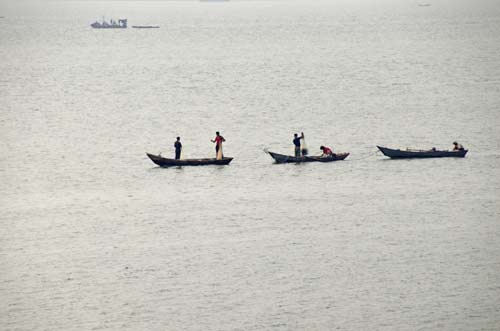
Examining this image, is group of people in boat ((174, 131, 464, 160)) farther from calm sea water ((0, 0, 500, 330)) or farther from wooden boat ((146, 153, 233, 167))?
calm sea water ((0, 0, 500, 330))

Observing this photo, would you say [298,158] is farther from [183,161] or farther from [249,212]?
[249,212]

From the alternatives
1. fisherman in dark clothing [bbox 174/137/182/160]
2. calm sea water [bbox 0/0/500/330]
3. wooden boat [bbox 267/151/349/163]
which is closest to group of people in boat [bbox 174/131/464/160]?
fisherman in dark clothing [bbox 174/137/182/160]

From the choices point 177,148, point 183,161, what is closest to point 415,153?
point 183,161

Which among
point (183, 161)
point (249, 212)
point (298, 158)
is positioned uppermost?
point (298, 158)

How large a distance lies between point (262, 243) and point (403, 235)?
5.73 m

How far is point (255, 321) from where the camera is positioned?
112 ft

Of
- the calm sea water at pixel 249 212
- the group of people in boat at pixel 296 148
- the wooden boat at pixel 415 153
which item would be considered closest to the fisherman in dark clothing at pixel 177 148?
the group of people in boat at pixel 296 148

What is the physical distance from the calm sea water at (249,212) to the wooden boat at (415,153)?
71 cm

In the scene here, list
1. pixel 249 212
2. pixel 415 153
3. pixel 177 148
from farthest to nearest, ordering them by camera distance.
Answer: pixel 415 153, pixel 177 148, pixel 249 212

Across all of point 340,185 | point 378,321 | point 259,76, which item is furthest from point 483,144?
point 259,76

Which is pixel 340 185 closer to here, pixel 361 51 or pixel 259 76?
pixel 259 76

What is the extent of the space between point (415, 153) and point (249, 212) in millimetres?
14276

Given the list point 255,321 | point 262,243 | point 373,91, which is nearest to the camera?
point 255,321

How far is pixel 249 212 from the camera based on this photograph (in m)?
47.4
